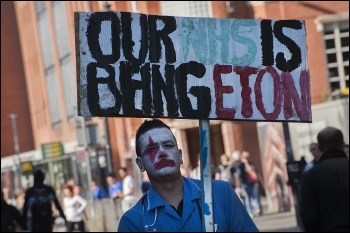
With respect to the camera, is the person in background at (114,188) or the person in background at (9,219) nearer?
the person in background at (9,219)

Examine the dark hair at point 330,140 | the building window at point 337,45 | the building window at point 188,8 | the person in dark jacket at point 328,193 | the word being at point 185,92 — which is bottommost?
the person in dark jacket at point 328,193

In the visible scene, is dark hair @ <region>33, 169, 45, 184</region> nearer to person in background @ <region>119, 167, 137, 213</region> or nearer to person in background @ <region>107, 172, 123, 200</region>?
person in background @ <region>119, 167, 137, 213</region>

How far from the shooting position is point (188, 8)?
50.0 metres

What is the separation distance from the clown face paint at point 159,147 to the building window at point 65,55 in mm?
60198

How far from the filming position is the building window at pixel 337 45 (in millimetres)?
43375

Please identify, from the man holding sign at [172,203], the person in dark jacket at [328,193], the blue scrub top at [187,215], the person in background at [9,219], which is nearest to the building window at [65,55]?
the person in background at [9,219]

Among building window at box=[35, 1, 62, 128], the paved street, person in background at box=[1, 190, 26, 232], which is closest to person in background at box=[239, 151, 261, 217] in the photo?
the paved street

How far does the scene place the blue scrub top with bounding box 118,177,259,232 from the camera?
23.2ft

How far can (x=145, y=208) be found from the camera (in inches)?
284

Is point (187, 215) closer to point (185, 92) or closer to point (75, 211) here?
point (185, 92)

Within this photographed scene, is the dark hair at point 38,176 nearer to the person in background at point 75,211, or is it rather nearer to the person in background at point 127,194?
the person in background at point 75,211

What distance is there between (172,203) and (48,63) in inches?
2683

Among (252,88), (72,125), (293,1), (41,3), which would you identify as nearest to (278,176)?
(293,1)

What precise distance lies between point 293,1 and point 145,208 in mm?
36887
